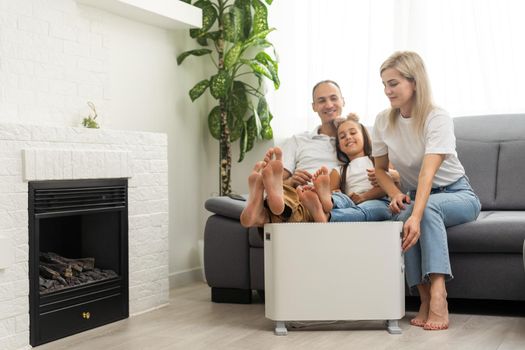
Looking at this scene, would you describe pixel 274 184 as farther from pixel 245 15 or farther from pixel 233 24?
pixel 245 15

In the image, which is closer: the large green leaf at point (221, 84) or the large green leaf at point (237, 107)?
the large green leaf at point (221, 84)

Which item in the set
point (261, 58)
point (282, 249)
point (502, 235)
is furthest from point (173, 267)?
point (502, 235)

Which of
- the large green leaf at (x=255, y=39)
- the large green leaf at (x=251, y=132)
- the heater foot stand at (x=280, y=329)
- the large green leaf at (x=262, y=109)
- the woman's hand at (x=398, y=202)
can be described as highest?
the large green leaf at (x=255, y=39)

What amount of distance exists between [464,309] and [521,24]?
5.48ft

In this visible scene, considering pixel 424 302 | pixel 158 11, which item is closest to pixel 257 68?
pixel 158 11

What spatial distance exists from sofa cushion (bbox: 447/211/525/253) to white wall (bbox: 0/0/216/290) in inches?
73.6

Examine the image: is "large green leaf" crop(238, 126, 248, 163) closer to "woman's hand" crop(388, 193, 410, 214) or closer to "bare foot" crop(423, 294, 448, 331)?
"woman's hand" crop(388, 193, 410, 214)

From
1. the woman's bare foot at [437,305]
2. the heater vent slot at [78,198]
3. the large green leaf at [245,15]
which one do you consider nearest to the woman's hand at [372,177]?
the woman's bare foot at [437,305]

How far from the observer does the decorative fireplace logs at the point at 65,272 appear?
10.1 feet

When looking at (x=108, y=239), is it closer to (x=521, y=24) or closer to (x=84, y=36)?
(x=84, y=36)

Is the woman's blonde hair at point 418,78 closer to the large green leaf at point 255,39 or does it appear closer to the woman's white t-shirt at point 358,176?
the woman's white t-shirt at point 358,176

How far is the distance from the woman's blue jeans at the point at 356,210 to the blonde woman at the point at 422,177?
0.07 metres

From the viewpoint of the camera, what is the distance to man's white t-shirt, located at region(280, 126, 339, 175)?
3.76 meters

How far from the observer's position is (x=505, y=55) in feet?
13.4
